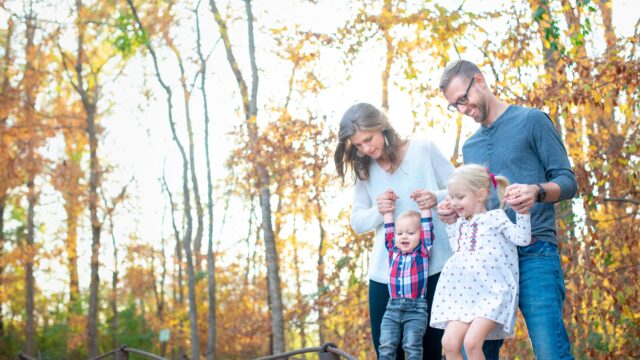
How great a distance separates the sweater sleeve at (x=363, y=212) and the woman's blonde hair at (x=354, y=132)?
3.3 inches

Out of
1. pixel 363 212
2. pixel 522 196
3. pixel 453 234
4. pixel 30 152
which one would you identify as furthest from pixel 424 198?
pixel 30 152

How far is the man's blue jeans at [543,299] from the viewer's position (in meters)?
2.69

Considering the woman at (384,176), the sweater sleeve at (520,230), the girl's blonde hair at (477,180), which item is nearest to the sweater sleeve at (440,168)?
the woman at (384,176)

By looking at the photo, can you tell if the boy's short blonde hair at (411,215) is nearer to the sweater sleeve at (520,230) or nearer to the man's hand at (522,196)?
the sweater sleeve at (520,230)

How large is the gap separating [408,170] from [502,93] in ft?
13.9

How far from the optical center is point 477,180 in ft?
9.78

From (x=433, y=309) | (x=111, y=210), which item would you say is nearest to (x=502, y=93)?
(x=433, y=309)

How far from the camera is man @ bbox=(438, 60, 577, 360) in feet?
8.86

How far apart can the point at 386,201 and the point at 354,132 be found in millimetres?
343

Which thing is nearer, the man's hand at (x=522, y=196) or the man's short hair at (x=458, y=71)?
the man's hand at (x=522, y=196)

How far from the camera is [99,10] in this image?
17.0 m

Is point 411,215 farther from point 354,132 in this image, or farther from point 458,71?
point 458,71

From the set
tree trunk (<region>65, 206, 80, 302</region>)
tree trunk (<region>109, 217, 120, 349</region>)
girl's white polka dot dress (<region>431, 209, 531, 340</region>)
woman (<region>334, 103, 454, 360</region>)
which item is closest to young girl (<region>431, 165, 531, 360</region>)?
girl's white polka dot dress (<region>431, 209, 531, 340</region>)

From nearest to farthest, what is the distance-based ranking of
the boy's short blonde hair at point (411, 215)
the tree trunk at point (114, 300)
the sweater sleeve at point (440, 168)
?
the boy's short blonde hair at point (411, 215) → the sweater sleeve at point (440, 168) → the tree trunk at point (114, 300)
